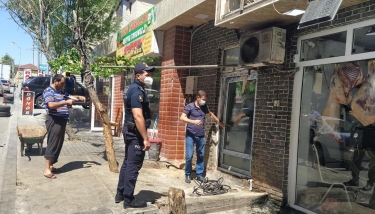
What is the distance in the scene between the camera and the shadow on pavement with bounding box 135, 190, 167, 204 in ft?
16.4

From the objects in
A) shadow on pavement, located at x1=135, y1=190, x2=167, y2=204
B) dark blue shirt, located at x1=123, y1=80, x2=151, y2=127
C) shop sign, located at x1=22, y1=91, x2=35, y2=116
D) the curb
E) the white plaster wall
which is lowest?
shadow on pavement, located at x1=135, y1=190, x2=167, y2=204

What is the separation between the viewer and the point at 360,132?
4.38 metres

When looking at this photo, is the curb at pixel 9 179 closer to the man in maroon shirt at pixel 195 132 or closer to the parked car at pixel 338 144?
the man in maroon shirt at pixel 195 132

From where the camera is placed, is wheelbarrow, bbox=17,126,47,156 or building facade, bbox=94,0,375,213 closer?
building facade, bbox=94,0,375,213

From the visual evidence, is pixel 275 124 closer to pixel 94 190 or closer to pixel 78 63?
pixel 94 190

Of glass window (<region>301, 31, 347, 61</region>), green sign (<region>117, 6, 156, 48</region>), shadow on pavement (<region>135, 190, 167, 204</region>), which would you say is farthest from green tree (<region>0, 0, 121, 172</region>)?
glass window (<region>301, 31, 347, 61</region>)

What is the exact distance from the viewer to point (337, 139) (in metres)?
4.70

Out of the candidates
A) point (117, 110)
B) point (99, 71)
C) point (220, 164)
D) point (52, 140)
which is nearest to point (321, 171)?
point (220, 164)

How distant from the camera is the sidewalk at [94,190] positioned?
455cm

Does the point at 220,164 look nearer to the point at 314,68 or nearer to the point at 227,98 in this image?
the point at 227,98

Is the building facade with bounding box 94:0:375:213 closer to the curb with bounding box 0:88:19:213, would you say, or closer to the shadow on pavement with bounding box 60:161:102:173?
the shadow on pavement with bounding box 60:161:102:173

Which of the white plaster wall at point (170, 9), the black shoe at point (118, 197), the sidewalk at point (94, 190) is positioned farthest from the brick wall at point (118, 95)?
the black shoe at point (118, 197)

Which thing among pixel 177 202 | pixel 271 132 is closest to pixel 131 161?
pixel 177 202

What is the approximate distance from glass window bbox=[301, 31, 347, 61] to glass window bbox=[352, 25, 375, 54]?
17 centimetres
